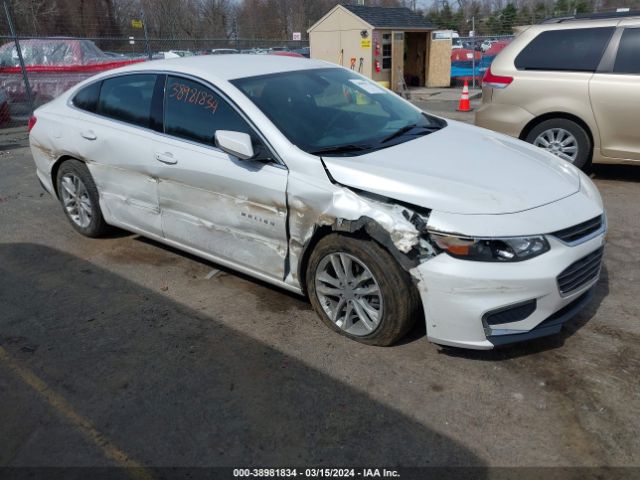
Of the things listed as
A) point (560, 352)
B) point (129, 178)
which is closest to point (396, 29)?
point (129, 178)

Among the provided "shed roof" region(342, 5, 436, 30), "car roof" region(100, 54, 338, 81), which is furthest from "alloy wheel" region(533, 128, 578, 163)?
"shed roof" region(342, 5, 436, 30)

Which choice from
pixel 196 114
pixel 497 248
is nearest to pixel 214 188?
pixel 196 114

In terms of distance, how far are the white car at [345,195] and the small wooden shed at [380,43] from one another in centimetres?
1241

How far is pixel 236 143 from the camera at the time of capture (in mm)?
3338

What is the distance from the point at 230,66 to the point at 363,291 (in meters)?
2.06

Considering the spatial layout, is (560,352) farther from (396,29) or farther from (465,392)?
(396,29)

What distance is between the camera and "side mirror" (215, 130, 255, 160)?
3324 millimetres

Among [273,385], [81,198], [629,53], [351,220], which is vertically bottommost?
[273,385]

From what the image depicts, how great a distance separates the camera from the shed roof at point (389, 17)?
1627 cm

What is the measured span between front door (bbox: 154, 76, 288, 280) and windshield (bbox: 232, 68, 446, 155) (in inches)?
9.5

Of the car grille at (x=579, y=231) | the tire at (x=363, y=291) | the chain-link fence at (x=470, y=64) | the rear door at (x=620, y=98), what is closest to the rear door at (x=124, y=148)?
the tire at (x=363, y=291)

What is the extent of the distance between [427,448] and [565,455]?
2.02 ft

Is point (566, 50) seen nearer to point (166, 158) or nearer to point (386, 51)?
point (166, 158)

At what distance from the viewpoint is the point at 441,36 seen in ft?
58.9
